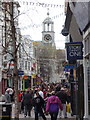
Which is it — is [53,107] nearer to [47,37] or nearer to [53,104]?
[53,104]

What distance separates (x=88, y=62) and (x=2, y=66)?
32.6m

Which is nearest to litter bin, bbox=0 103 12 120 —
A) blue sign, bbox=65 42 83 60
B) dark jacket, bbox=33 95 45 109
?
dark jacket, bbox=33 95 45 109

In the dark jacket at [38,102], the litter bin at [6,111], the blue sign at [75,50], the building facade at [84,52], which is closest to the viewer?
the building facade at [84,52]

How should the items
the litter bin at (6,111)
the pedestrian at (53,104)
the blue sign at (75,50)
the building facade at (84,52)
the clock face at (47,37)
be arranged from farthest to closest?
the clock face at (47,37) < the blue sign at (75,50) < the litter bin at (6,111) < the pedestrian at (53,104) < the building facade at (84,52)

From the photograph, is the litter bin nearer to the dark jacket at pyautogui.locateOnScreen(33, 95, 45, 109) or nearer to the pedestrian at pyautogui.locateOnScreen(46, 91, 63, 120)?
the dark jacket at pyautogui.locateOnScreen(33, 95, 45, 109)

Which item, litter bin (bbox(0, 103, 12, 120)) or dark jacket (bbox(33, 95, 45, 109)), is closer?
litter bin (bbox(0, 103, 12, 120))

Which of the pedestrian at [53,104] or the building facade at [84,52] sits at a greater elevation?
the building facade at [84,52]

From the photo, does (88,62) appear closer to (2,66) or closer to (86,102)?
(86,102)

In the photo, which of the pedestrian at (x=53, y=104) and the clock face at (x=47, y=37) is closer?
the pedestrian at (x=53, y=104)

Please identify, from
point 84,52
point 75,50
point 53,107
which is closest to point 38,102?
point 53,107

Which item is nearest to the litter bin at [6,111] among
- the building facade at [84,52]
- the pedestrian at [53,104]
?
the pedestrian at [53,104]

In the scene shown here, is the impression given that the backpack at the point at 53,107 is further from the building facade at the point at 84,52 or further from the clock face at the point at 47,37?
the clock face at the point at 47,37

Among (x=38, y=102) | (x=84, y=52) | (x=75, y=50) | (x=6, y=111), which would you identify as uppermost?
(x=75, y=50)

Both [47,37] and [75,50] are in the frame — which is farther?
[47,37]
